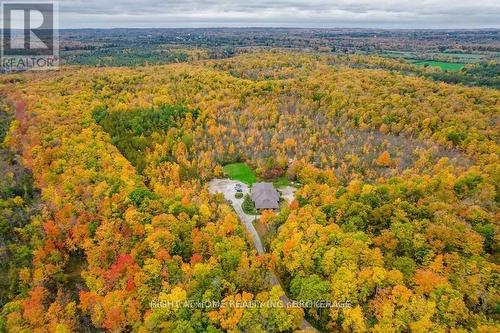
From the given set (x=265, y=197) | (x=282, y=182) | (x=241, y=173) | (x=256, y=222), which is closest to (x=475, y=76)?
(x=282, y=182)

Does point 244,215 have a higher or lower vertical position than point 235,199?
lower

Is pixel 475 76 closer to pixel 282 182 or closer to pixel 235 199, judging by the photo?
pixel 282 182

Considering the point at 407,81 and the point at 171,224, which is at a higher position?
the point at 407,81

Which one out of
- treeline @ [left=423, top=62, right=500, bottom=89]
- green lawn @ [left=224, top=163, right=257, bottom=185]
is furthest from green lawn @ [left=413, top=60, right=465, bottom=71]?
green lawn @ [left=224, top=163, right=257, bottom=185]

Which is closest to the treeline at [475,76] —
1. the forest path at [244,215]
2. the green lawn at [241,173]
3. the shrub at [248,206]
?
the green lawn at [241,173]

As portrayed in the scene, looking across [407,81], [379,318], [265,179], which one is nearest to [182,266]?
[379,318]

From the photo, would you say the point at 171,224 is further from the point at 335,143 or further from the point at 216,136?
the point at 335,143

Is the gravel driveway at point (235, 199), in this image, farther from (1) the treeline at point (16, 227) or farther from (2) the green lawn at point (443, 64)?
(2) the green lawn at point (443, 64)
